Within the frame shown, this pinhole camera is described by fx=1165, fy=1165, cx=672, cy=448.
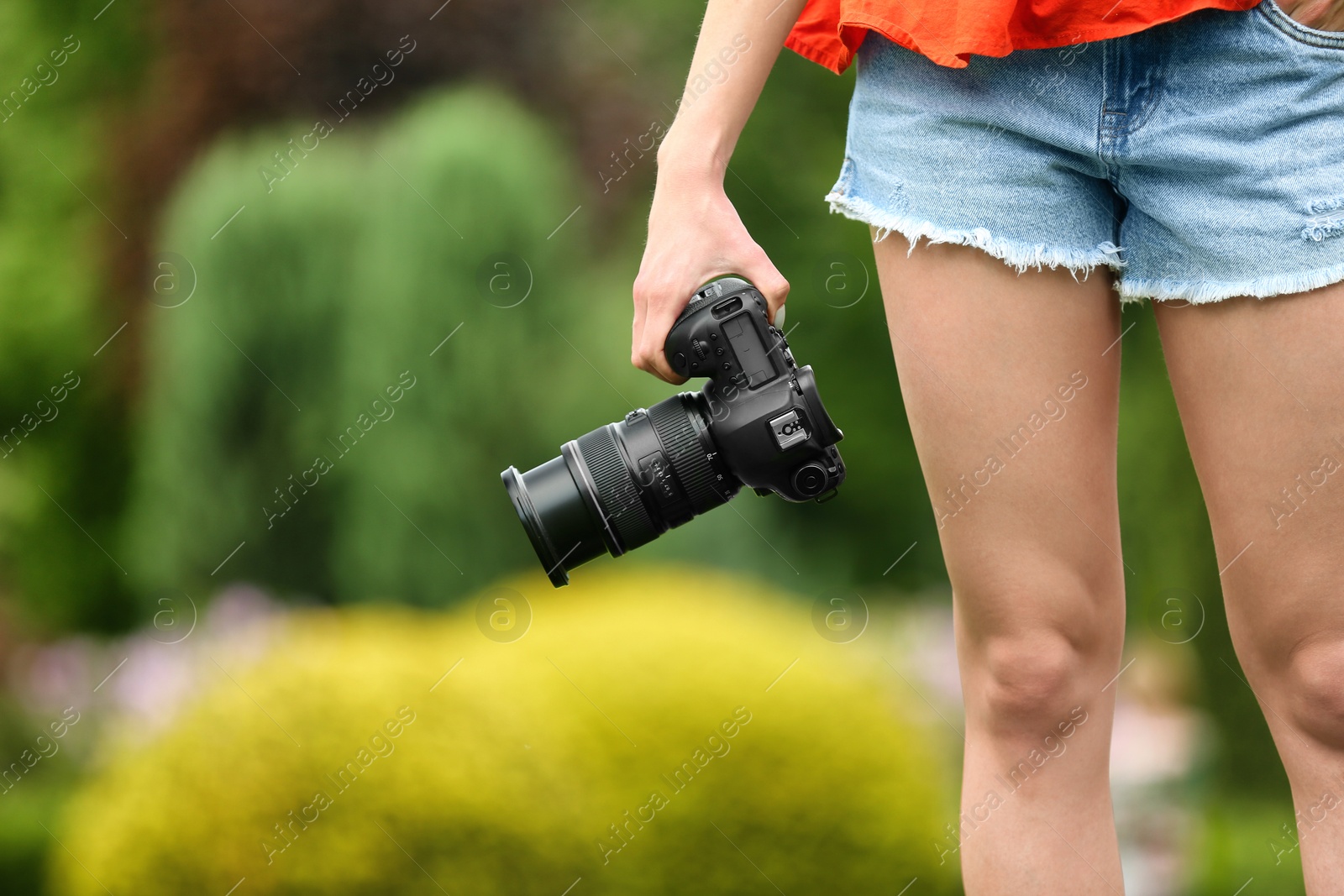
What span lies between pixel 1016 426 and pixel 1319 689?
1.06 ft

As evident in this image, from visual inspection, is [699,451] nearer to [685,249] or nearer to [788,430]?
[788,430]

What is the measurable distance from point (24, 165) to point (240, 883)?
319 centimetres

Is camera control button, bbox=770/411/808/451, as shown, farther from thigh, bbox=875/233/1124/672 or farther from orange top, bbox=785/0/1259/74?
orange top, bbox=785/0/1259/74

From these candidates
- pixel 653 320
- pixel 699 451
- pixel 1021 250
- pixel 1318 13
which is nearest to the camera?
pixel 1318 13

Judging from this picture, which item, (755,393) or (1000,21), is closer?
(1000,21)

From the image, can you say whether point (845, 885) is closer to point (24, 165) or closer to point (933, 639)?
point (933, 639)

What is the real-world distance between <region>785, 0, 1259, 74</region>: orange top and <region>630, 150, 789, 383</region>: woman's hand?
0.20 metres

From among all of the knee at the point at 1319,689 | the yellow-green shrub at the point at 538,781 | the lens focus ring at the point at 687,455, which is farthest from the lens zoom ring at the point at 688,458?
the yellow-green shrub at the point at 538,781

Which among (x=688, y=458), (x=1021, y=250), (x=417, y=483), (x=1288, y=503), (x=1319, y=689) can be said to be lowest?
(x=417, y=483)

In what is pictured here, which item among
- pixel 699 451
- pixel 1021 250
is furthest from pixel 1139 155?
pixel 699 451

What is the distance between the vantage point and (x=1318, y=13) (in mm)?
909

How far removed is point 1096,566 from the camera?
1095 mm

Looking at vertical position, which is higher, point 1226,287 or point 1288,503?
point 1226,287

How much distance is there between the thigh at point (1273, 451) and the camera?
3.04ft
